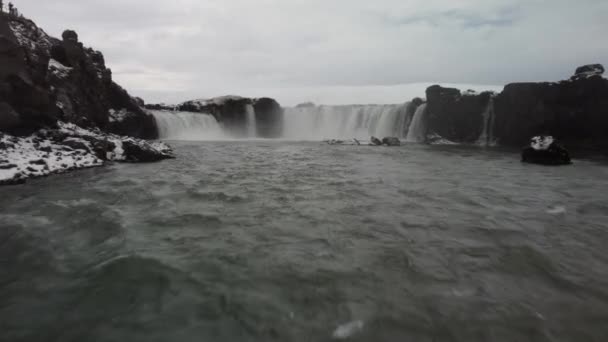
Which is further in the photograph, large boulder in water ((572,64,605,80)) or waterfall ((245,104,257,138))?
waterfall ((245,104,257,138))

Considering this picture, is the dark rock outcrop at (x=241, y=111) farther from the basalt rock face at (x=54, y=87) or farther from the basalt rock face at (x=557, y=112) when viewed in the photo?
the basalt rock face at (x=557, y=112)

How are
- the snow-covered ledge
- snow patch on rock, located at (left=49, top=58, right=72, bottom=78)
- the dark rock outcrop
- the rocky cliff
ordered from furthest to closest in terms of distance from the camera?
the dark rock outcrop, the rocky cliff, snow patch on rock, located at (left=49, top=58, right=72, bottom=78), the snow-covered ledge

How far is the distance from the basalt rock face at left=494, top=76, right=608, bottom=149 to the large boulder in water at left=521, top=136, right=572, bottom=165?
1802 centimetres

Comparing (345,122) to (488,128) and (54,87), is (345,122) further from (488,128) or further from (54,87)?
(54,87)

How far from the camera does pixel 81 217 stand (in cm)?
720

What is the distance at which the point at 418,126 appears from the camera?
43.7m

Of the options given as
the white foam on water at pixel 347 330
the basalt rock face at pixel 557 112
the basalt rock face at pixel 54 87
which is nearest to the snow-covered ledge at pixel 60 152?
the basalt rock face at pixel 54 87

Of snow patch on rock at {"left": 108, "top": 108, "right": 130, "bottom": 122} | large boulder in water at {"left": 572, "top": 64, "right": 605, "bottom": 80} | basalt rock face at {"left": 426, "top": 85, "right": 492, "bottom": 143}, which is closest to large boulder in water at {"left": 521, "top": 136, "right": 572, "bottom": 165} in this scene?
large boulder in water at {"left": 572, "top": 64, "right": 605, "bottom": 80}

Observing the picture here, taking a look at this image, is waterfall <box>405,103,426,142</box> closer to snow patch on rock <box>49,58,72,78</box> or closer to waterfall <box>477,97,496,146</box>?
waterfall <box>477,97,496,146</box>

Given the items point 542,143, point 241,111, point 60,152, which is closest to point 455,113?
point 542,143

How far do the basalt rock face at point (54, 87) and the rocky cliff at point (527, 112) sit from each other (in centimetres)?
3771

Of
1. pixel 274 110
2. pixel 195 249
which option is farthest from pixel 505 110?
pixel 195 249

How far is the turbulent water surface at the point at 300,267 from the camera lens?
3352mm

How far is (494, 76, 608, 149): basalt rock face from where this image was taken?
102 ft
